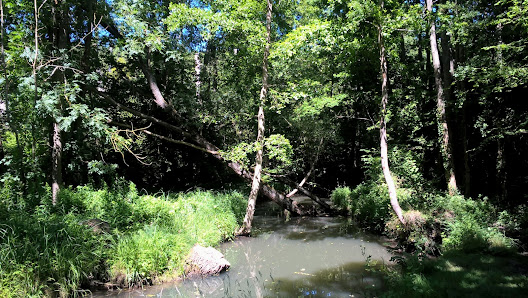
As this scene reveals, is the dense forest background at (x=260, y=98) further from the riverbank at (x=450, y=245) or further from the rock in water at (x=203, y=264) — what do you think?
the rock in water at (x=203, y=264)

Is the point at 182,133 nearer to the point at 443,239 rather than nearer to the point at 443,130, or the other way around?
the point at 443,239

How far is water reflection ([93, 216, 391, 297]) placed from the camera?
506 centimetres

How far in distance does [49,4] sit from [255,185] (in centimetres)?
691

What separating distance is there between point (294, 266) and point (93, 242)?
384 centimetres

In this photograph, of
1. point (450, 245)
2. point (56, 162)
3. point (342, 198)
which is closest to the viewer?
point (450, 245)

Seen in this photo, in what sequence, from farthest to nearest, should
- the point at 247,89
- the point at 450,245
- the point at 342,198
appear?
the point at 247,89 < the point at 342,198 < the point at 450,245

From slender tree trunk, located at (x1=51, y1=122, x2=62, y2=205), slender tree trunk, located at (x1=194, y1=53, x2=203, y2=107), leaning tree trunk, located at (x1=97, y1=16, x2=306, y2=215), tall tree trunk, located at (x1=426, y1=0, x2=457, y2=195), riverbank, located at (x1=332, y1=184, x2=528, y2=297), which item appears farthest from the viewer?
slender tree trunk, located at (x1=194, y1=53, x2=203, y2=107)

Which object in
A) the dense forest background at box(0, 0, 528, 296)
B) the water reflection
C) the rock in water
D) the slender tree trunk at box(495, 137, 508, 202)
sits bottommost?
the water reflection

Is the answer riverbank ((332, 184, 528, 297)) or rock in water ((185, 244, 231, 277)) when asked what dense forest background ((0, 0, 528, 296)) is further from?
rock in water ((185, 244, 231, 277))

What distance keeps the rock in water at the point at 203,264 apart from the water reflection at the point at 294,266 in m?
0.16

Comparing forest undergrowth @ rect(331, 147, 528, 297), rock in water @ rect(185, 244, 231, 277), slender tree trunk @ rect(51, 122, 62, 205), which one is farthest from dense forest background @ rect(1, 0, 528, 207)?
rock in water @ rect(185, 244, 231, 277)

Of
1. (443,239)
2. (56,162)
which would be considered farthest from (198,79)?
(443,239)

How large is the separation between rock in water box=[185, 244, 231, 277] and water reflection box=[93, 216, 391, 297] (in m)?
0.16

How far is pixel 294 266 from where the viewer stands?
6.41 metres
